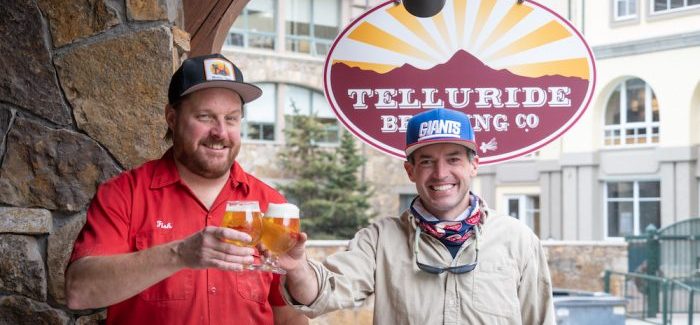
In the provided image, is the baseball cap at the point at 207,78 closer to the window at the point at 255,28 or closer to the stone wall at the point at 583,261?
the stone wall at the point at 583,261

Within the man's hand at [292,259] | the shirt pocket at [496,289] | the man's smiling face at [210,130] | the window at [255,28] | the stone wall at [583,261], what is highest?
the window at [255,28]

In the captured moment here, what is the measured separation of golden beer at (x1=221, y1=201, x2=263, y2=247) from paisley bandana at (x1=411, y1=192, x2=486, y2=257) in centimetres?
57

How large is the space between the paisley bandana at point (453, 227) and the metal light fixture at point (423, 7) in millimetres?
867

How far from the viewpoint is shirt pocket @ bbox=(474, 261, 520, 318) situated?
2.55m

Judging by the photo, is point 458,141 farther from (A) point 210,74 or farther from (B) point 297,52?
(B) point 297,52

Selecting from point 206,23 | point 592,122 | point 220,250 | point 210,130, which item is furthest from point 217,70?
point 592,122

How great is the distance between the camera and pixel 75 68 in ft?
11.0

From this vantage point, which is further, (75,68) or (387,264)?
(75,68)

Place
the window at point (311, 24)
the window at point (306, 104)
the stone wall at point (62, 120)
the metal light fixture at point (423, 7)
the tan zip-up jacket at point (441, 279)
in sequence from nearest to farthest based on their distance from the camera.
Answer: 1. the tan zip-up jacket at point (441, 279)
2. the metal light fixture at point (423, 7)
3. the stone wall at point (62, 120)
4. the window at point (306, 104)
5. the window at point (311, 24)

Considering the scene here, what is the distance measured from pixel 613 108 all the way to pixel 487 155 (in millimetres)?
21413

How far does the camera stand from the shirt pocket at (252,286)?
2.56m

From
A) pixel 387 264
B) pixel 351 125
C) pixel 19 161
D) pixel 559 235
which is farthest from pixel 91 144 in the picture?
pixel 559 235

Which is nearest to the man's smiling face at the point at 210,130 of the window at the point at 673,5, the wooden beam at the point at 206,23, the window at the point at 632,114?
the wooden beam at the point at 206,23

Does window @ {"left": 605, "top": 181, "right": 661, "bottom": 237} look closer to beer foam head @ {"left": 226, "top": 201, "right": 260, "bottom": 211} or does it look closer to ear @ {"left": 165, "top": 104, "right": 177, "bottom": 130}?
ear @ {"left": 165, "top": 104, "right": 177, "bottom": 130}
